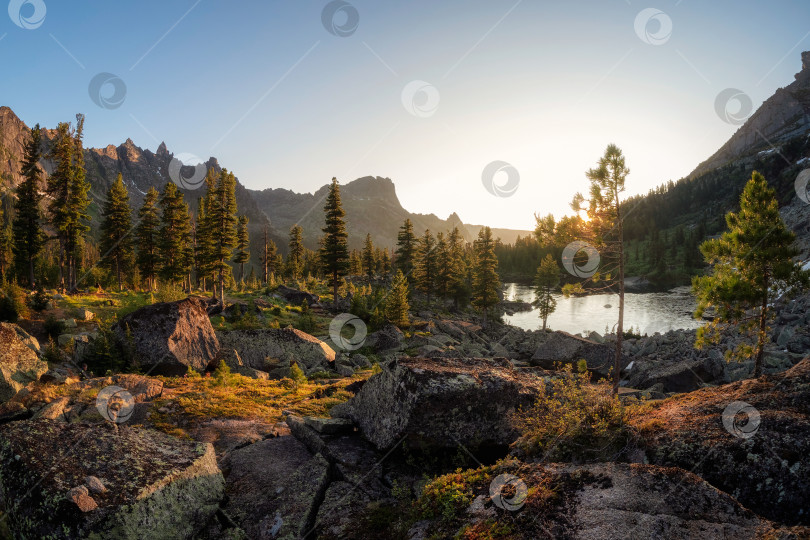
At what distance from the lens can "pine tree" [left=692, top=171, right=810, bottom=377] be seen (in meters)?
12.3

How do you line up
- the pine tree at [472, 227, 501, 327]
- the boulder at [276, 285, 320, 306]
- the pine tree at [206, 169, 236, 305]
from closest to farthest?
the pine tree at [206, 169, 236, 305], the boulder at [276, 285, 320, 306], the pine tree at [472, 227, 501, 327]

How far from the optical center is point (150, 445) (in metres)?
5.60

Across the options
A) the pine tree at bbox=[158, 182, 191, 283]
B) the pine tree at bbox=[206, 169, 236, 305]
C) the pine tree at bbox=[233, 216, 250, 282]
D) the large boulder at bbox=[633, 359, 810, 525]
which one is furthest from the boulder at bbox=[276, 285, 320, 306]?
the large boulder at bbox=[633, 359, 810, 525]

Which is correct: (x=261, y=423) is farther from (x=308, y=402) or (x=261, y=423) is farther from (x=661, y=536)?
(x=661, y=536)

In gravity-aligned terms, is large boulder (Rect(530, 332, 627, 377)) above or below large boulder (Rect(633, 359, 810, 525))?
below

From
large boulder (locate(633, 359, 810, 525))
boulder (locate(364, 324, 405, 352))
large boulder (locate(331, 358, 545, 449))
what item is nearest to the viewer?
large boulder (locate(633, 359, 810, 525))

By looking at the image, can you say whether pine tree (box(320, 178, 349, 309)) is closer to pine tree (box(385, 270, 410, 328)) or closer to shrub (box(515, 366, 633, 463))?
pine tree (box(385, 270, 410, 328))

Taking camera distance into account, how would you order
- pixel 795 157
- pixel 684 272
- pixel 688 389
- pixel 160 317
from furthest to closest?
pixel 795 157
pixel 684 272
pixel 688 389
pixel 160 317

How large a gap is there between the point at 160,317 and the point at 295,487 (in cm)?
1215

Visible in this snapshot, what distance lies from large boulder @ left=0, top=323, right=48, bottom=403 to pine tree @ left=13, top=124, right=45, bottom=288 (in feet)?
132

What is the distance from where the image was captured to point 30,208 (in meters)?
42.1

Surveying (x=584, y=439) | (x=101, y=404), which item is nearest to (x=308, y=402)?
(x=101, y=404)

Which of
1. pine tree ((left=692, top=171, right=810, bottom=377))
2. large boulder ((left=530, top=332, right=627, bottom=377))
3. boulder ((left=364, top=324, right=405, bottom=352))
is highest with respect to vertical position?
pine tree ((left=692, top=171, right=810, bottom=377))

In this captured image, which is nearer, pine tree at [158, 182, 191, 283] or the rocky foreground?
the rocky foreground
